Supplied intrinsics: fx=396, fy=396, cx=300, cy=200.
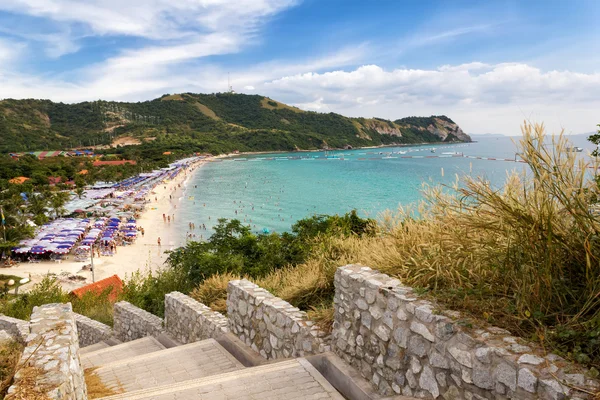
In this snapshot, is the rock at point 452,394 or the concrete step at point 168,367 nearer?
the rock at point 452,394

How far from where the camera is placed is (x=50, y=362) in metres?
3.55

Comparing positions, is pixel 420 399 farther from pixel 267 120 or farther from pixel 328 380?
pixel 267 120

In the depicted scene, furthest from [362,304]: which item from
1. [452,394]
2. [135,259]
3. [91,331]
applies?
[135,259]

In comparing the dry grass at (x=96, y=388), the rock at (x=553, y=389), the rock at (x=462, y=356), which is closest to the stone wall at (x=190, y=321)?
the dry grass at (x=96, y=388)

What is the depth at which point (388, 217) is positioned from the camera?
5.59m

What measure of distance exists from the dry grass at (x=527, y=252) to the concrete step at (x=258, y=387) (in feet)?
4.34

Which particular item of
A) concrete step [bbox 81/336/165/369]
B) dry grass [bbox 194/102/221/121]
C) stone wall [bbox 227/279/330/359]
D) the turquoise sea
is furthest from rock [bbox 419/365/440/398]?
dry grass [bbox 194/102/221/121]

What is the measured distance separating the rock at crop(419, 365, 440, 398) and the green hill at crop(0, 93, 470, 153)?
112255 mm

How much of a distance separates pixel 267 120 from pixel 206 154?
76.9m

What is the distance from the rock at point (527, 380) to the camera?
7.20 feet

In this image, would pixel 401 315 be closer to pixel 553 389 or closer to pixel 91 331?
pixel 553 389

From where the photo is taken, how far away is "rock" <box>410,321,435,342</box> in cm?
292

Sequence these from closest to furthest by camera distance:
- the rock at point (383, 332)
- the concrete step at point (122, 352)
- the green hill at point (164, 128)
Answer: the rock at point (383, 332) < the concrete step at point (122, 352) < the green hill at point (164, 128)

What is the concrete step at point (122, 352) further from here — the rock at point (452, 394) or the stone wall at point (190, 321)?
the rock at point (452, 394)
